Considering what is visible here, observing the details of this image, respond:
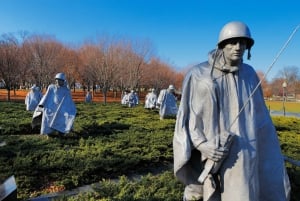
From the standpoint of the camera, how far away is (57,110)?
10898 mm

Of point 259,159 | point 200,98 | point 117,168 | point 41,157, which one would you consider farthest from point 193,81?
point 41,157

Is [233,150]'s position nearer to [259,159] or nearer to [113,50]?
[259,159]

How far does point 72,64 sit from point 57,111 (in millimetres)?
40566

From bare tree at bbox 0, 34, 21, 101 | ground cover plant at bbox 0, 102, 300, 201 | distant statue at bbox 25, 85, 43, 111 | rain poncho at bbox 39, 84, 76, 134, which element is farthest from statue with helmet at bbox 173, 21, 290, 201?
bare tree at bbox 0, 34, 21, 101

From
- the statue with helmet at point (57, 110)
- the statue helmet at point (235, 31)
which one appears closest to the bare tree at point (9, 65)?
the statue with helmet at point (57, 110)

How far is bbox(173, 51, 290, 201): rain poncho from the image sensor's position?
259 centimetres

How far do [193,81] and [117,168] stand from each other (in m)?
4.85

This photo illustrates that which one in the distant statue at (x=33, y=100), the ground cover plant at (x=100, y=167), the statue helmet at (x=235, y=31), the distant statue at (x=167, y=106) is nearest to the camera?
the statue helmet at (x=235, y=31)

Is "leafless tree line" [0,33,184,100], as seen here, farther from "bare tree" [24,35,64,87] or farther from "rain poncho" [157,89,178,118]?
"rain poncho" [157,89,178,118]

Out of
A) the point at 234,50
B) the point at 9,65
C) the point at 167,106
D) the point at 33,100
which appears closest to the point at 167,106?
the point at 167,106

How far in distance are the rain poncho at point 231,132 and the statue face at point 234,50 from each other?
75 millimetres

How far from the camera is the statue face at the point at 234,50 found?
265cm

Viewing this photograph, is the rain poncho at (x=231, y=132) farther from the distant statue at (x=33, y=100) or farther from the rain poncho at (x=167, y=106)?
the distant statue at (x=33, y=100)

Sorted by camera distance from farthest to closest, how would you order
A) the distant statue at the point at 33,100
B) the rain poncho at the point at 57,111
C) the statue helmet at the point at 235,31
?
the distant statue at the point at 33,100
the rain poncho at the point at 57,111
the statue helmet at the point at 235,31
